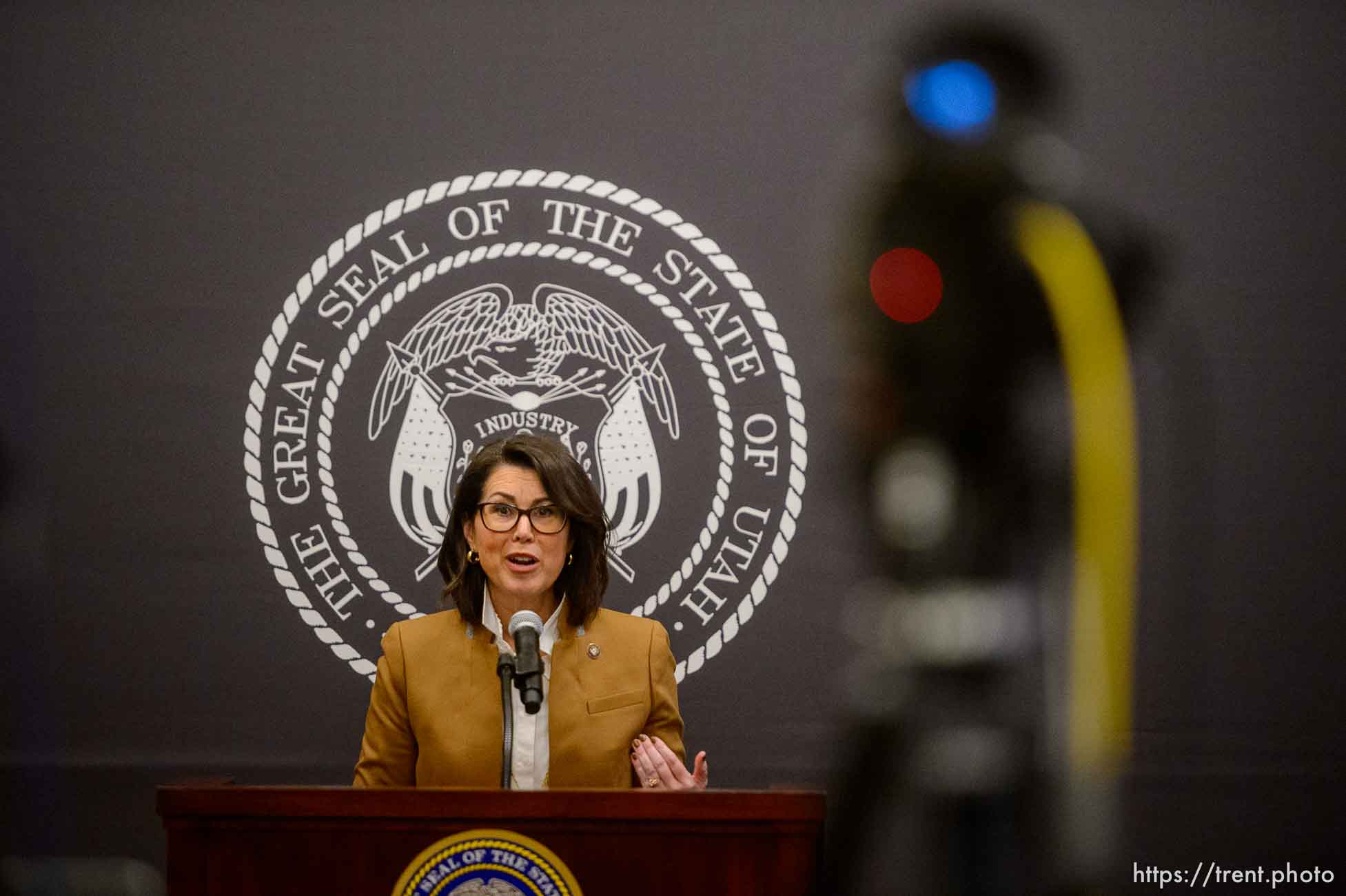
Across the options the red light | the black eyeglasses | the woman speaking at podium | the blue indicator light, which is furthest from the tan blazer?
the blue indicator light

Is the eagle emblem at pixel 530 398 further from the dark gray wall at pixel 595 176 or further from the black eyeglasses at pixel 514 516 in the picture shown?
the black eyeglasses at pixel 514 516

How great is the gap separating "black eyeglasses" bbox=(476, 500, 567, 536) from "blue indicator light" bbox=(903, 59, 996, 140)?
106cm

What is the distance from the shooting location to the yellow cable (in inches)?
79.7

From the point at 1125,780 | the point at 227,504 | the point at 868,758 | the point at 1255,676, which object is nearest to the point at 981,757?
the point at 868,758

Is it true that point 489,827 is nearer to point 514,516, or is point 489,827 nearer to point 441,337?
A: point 514,516

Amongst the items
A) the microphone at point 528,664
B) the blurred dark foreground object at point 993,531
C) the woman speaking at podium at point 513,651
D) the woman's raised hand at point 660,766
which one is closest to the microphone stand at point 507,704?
the microphone at point 528,664

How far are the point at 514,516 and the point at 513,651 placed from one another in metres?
0.28

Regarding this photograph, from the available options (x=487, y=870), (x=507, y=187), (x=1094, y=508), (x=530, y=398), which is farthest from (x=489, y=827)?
(x=507, y=187)

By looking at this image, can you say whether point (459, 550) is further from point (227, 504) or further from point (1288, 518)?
point (1288, 518)

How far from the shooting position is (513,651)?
2475mm

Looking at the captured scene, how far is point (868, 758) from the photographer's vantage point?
2561 millimetres

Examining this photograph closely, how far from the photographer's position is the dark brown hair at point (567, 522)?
262 cm

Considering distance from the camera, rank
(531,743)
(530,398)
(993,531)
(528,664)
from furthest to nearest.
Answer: (530,398) < (531,743) < (993,531) < (528,664)

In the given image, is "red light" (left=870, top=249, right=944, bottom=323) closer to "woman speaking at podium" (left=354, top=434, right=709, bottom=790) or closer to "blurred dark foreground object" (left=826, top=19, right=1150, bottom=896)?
"blurred dark foreground object" (left=826, top=19, right=1150, bottom=896)
